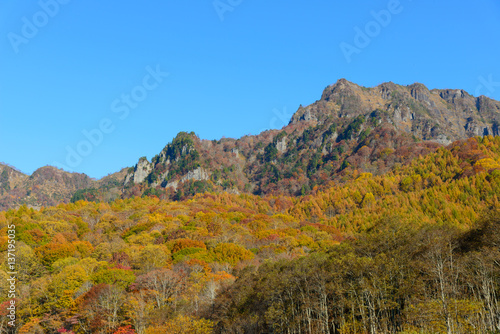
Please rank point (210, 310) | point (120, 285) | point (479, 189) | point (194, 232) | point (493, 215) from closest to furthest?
1. point (493, 215)
2. point (210, 310)
3. point (120, 285)
4. point (194, 232)
5. point (479, 189)

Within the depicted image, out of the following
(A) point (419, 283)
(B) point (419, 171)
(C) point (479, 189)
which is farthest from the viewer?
(B) point (419, 171)

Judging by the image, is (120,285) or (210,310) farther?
(120,285)

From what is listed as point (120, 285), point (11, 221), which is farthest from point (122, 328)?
point (11, 221)

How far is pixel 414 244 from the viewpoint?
151 ft

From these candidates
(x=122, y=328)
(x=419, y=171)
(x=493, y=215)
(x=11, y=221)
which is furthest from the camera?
(x=419, y=171)

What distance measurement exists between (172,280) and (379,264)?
32.3m

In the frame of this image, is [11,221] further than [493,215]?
Yes

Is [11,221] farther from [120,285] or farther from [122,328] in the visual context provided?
[122,328]

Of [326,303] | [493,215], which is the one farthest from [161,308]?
[493,215]

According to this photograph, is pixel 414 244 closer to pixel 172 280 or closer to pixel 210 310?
pixel 210 310

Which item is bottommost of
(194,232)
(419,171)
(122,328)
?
(122,328)

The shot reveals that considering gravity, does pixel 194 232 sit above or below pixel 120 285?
above

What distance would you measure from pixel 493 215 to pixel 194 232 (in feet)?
230

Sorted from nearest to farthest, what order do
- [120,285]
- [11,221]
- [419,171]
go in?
[120,285] → [11,221] → [419,171]
